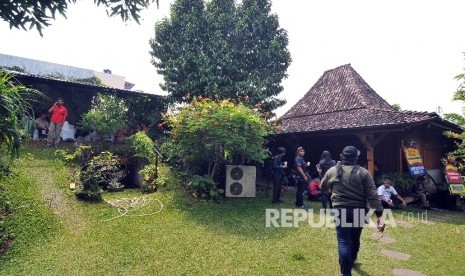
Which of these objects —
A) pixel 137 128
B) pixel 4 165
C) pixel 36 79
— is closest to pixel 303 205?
pixel 4 165

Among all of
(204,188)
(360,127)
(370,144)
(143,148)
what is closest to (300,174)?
(204,188)

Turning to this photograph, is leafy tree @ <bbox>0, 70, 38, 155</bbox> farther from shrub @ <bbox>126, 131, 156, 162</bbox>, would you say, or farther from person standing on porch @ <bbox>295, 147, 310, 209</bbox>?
person standing on porch @ <bbox>295, 147, 310, 209</bbox>

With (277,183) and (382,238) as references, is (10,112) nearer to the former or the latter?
(277,183)

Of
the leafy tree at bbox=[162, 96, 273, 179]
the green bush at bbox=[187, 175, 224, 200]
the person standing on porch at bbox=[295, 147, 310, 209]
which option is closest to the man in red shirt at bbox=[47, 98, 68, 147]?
the leafy tree at bbox=[162, 96, 273, 179]

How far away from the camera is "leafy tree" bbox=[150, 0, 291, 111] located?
13227 mm

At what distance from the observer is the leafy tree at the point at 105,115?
1051 cm

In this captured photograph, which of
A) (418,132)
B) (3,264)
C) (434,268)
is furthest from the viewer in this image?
(418,132)

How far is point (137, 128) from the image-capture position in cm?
1404

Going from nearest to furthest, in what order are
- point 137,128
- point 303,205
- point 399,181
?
point 303,205 < point 399,181 < point 137,128

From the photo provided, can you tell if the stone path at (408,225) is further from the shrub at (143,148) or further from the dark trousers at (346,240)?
the shrub at (143,148)

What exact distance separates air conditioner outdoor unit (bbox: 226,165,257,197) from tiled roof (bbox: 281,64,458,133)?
3.80 meters

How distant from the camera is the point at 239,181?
27.7 feet

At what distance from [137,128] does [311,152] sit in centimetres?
843

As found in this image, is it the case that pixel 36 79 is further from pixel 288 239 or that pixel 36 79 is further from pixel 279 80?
pixel 288 239
